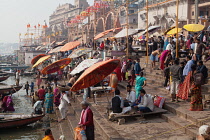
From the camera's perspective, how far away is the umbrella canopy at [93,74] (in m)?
7.66

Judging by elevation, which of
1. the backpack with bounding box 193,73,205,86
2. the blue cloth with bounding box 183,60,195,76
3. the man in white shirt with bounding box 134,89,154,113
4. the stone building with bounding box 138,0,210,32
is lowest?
the man in white shirt with bounding box 134,89,154,113

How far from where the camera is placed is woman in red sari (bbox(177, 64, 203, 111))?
7262 millimetres

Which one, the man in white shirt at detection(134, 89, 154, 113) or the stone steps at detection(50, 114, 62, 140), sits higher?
the man in white shirt at detection(134, 89, 154, 113)

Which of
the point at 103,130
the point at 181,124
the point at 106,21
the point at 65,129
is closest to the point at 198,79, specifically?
the point at 181,124

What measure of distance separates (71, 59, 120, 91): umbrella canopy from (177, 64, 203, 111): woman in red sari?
222cm

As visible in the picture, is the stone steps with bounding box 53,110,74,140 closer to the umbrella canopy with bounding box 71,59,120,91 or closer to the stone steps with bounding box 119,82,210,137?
the umbrella canopy with bounding box 71,59,120,91

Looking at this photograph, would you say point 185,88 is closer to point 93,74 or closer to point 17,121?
point 93,74

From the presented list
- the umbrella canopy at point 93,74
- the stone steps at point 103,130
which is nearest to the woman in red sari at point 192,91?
the umbrella canopy at point 93,74

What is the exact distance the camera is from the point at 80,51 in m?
16.7

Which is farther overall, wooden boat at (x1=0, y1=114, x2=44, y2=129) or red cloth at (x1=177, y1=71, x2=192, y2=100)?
wooden boat at (x1=0, y1=114, x2=44, y2=129)

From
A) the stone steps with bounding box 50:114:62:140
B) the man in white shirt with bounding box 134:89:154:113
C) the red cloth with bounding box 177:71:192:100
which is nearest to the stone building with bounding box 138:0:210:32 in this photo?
the red cloth with bounding box 177:71:192:100

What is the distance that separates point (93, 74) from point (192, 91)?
9.83 ft

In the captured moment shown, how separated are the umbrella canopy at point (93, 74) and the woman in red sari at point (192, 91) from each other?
7.27 feet

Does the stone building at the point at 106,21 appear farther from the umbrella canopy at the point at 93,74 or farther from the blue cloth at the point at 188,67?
the umbrella canopy at the point at 93,74
